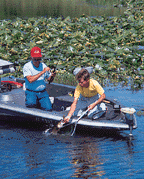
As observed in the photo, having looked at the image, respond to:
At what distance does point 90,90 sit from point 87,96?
17 centimetres

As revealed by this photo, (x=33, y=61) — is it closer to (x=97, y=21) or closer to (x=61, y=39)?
(x=61, y=39)

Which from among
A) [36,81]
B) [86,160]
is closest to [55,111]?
[36,81]

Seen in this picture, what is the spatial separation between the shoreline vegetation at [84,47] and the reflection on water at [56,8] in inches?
366

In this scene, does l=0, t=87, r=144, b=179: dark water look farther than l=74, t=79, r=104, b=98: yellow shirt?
No

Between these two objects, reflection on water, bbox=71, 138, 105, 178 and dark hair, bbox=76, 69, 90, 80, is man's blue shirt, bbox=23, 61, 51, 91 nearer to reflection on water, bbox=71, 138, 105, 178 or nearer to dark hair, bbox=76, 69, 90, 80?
dark hair, bbox=76, 69, 90, 80

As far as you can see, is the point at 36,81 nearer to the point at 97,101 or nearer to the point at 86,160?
the point at 97,101

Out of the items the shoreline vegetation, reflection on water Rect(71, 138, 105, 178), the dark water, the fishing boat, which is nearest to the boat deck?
the fishing boat

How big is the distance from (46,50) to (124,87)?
325 cm

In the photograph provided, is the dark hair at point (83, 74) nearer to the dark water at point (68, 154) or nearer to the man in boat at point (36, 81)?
the man in boat at point (36, 81)

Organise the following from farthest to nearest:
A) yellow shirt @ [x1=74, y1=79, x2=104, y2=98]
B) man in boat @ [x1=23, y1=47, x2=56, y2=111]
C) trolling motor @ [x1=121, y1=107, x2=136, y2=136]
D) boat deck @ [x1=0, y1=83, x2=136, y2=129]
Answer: man in boat @ [x1=23, y1=47, x2=56, y2=111]
boat deck @ [x1=0, y1=83, x2=136, y2=129]
yellow shirt @ [x1=74, y1=79, x2=104, y2=98]
trolling motor @ [x1=121, y1=107, x2=136, y2=136]

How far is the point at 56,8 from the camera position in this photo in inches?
1077

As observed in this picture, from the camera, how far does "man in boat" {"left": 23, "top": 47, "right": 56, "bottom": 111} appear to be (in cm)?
693

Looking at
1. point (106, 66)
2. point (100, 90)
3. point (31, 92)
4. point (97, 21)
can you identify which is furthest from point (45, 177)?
point (97, 21)

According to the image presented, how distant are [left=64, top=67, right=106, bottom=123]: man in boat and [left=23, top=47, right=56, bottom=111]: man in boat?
30.7 inches
